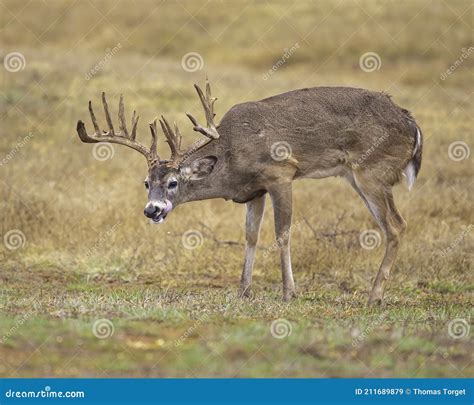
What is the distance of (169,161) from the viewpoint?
36.5ft

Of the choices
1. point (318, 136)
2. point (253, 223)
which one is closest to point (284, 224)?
point (253, 223)

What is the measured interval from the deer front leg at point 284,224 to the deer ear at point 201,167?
0.73 metres

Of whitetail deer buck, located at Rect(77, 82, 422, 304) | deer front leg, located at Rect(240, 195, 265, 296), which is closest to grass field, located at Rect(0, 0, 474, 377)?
deer front leg, located at Rect(240, 195, 265, 296)

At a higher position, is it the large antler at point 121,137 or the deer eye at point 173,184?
the large antler at point 121,137

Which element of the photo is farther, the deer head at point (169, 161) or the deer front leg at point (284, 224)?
the deer front leg at point (284, 224)

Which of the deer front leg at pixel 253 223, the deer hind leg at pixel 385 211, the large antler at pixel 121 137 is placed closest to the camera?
the large antler at pixel 121 137

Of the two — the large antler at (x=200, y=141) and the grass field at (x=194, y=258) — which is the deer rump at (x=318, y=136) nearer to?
the large antler at (x=200, y=141)

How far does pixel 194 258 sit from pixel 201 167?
2.45m

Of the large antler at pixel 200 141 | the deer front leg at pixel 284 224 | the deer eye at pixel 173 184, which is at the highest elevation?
the large antler at pixel 200 141

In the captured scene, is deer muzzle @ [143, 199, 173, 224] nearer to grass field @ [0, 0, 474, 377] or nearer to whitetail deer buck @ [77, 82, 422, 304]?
whitetail deer buck @ [77, 82, 422, 304]

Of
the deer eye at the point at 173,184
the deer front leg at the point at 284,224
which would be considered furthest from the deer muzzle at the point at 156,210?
the deer front leg at the point at 284,224

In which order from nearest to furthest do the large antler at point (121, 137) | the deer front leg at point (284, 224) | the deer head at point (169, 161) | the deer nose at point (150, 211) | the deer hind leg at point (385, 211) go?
the deer nose at point (150, 211) → the deer head at point (169, 161) → the large antler at point (121, 137) → the deer front leg at point (284, 224) → the deer hind leg at point (385, 211)

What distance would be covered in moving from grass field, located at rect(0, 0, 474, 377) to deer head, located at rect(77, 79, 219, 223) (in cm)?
112

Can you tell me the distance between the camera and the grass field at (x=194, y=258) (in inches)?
307
